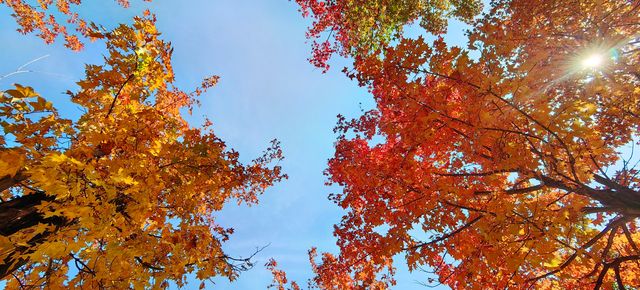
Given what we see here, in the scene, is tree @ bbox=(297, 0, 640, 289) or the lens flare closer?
tree @ bbox=(297, 0, 640, 289)

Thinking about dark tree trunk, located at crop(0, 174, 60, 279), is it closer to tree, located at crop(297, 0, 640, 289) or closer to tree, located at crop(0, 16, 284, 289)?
tree, located at crop(0, 16, 284, 289)

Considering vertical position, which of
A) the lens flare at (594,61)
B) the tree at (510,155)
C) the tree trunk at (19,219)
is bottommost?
the tree trunk at (19,219)

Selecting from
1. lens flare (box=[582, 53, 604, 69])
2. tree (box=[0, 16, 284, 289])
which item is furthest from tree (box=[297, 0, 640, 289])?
tree (box=[0, 16, 284, 289])

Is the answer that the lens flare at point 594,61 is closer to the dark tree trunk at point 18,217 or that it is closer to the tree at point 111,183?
the tree at point 111,183

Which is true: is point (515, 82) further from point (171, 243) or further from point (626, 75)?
point (626, 75)

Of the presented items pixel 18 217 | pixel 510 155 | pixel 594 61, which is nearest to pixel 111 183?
pixel 18 217

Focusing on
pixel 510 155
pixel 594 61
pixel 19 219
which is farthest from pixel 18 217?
pixel 594 61

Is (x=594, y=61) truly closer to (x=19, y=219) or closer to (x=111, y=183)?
(x=111, y=183)

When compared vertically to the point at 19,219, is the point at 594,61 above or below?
above

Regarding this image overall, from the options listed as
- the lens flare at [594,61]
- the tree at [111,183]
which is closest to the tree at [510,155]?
the lens flare at [594,61]

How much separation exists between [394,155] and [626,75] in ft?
22.2

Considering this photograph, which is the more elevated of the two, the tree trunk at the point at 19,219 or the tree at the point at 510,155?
the tree at the point at 510,155

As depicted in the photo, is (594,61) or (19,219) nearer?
(19,219)

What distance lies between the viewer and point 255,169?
21.3ft
